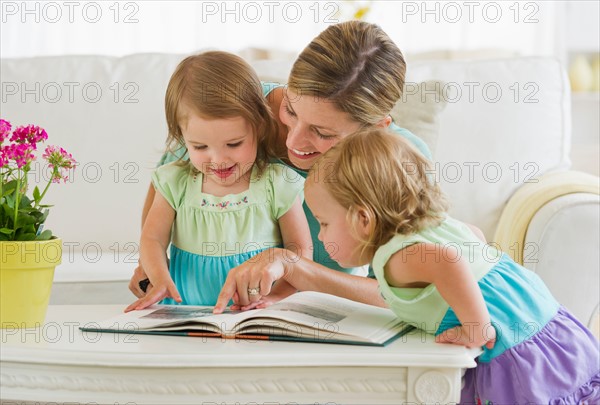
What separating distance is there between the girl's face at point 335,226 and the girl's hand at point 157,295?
1.09 feet

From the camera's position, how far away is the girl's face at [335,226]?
1206 millimetres

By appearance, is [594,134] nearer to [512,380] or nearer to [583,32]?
[583,32]

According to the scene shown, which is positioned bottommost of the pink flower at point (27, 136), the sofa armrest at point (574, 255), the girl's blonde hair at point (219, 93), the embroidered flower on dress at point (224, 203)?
the sofa armrest at point (574, 255)

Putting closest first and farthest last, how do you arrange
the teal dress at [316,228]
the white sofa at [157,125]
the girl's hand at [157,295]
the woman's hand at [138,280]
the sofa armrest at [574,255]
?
the girl's hand at [157,295], the woman's hand at [138,280], the teal dress at [316,228], the sofa armrest at [574,255], the white sofa at [157,125]

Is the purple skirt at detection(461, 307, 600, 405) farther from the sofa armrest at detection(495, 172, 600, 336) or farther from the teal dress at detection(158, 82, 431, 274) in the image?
the sofa armrest at detection(495, 172, 600, 336)

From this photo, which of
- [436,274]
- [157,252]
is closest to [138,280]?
[157,252]

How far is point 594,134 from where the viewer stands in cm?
379

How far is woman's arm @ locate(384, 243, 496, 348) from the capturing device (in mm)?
1123

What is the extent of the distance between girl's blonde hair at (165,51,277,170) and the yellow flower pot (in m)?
0.37

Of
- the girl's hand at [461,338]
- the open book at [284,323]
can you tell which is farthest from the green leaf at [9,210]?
the girl's hand at [461,338]

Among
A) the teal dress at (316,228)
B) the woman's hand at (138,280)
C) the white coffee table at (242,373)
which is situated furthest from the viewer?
the teal dress at (316,228)

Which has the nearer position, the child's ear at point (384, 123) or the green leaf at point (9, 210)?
the green leaf at point (9, 210)

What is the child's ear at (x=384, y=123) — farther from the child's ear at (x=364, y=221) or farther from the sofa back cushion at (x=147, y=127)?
the sofa back cushion at (x=147, y=127)

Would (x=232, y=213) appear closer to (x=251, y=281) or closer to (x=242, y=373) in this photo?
(x=251, y=281)
